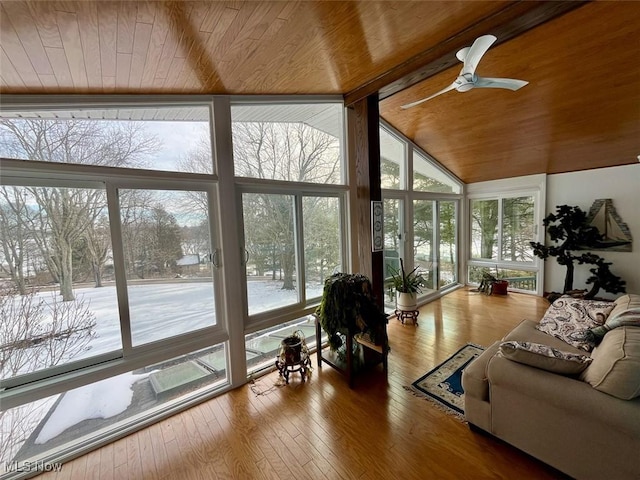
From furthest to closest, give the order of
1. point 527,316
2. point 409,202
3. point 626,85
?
point 409,202
point 527,316
point 626,85

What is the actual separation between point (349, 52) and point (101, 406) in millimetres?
3329

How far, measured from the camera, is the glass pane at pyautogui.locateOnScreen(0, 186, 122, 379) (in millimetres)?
1608

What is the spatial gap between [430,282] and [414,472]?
3.64 m

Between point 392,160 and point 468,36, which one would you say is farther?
point 392,160

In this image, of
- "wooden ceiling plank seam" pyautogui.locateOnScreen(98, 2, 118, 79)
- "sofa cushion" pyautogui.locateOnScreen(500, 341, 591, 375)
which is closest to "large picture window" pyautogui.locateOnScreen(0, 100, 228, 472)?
"wooden ceiling plank seam" pyautogui.locateOnScreen(98, 2, 118, 79)

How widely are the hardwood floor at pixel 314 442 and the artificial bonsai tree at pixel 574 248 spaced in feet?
11.9

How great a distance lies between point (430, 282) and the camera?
4828 mm

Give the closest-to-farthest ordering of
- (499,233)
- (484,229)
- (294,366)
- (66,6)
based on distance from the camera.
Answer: (66,6) < (294,366) < (499,233) < (484,229)

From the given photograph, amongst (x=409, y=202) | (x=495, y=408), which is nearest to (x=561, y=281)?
(x=409, y=202)

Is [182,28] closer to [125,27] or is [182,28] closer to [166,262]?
[125,27]

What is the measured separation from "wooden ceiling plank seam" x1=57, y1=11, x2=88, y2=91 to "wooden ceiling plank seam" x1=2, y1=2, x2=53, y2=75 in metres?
0.09

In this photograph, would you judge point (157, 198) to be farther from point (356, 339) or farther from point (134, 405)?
point (356, 339)

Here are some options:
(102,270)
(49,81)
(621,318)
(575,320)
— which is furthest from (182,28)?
(575,320)

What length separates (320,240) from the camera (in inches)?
124
